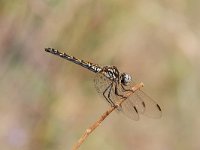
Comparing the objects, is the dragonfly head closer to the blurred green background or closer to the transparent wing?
the transparent wing

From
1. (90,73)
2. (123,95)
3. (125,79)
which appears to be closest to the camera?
(123,95)

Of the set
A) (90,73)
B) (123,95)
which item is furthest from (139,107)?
(90,73)

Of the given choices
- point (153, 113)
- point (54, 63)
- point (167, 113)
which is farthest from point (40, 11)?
point (153, 113)

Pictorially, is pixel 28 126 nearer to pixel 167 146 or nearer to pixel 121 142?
pixel 121 142

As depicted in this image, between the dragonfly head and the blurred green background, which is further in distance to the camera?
the blurred green background

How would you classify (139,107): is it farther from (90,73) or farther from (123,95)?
(90,73)

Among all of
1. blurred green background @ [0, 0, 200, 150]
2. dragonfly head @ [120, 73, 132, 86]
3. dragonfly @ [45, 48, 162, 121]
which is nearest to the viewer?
dragonfly @ [45, 48, 162, 121]

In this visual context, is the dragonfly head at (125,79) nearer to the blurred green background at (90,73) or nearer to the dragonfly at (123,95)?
the dragonfly at (123,95)

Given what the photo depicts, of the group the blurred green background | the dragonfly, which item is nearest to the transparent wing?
the dragonfly
